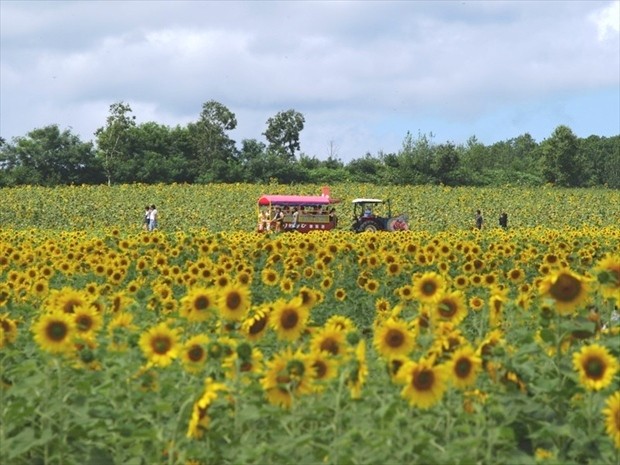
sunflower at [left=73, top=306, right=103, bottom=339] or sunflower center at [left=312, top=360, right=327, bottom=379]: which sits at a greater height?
sunflower at [left=73, top=306, right=103, bottom=339]

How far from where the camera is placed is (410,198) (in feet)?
197

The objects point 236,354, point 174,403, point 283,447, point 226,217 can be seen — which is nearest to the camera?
point 283,447

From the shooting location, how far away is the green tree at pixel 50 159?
72.4 meters

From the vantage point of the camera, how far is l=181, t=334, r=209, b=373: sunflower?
632 centimetres

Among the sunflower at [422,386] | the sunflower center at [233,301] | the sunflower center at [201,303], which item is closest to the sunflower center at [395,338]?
the sunflower at [422,386]

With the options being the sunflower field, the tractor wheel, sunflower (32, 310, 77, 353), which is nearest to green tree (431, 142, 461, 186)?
the tractor wheel

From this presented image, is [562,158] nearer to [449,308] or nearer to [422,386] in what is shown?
[449,308]

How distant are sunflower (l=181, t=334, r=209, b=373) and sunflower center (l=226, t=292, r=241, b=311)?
0.81 m

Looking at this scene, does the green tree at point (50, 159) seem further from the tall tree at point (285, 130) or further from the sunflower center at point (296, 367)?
the sunflower center at point (296, 367)

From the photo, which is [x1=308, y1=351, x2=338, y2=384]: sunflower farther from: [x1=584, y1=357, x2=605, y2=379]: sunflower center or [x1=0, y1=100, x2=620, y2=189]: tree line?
[x1=0, y1=100, x2=620, y2=189]: tree line

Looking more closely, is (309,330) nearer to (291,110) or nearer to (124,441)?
(124,441)

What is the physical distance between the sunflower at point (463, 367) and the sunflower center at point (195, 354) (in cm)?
136

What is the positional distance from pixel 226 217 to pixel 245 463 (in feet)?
156

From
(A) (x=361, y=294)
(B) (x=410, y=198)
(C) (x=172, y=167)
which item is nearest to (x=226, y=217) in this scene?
(B) (x=410, y=198)
